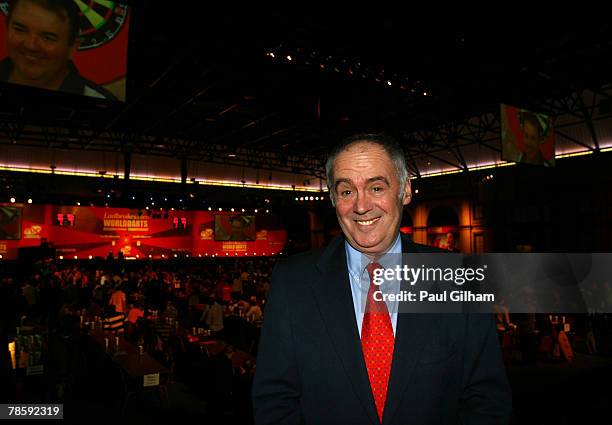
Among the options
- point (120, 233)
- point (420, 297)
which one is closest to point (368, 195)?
point (420, 297)

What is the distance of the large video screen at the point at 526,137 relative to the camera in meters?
8.44

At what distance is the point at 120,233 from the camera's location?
24.6 m

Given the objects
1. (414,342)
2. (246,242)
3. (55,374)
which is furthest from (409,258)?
(246,242)

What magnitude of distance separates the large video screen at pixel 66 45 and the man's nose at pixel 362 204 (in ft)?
15.9

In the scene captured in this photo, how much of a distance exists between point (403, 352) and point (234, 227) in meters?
28.2

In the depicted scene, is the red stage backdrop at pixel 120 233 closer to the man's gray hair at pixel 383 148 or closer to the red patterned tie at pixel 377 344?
the man's gray hair at pixel 383 148

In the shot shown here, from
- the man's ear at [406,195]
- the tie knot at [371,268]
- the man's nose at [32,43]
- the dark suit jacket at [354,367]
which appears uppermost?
the man's nose at [32,43]

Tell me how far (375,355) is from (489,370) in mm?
453

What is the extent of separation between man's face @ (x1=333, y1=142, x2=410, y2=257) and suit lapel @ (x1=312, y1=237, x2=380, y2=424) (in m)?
0.14

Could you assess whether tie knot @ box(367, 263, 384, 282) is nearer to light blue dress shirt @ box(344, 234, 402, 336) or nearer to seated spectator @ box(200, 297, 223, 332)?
light blue dress shirt @ box(344, 234, 402, 336)

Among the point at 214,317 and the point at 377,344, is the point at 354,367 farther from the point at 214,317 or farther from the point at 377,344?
the point at 214,317

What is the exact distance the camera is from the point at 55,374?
6457 mm

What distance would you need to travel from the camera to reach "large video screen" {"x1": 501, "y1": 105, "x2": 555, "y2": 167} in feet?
27.7

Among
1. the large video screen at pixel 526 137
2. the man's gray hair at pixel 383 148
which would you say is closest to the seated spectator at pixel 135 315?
the large video screen at pixel 526 137
